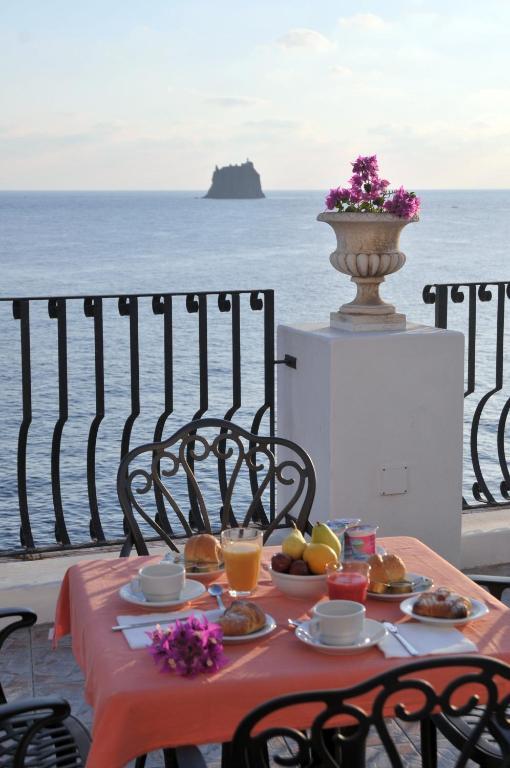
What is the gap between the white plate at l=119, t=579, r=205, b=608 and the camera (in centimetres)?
263

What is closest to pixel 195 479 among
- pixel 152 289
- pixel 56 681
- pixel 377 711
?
pixel 56 681

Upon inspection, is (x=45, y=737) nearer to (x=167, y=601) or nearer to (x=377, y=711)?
(x=167, y=601)

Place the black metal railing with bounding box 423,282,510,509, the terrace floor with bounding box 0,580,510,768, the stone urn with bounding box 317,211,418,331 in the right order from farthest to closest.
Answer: the black metal railing with bounding box 423,282,510,509
the stone urn with bounding box 317,211,418,331
the terrace floor with bounding box 0,580,510,768

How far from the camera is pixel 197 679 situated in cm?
224

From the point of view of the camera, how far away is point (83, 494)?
40.8 feet

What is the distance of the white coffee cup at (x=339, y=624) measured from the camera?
7.80ft

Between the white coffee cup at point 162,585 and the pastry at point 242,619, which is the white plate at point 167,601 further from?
the pastry at point 242,619

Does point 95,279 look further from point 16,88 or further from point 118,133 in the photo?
point 118,133

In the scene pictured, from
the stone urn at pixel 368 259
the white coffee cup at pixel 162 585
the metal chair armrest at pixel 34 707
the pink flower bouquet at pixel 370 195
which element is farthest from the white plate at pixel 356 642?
the pink flower bouquet at pixel 370 195

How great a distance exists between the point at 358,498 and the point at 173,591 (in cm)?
195

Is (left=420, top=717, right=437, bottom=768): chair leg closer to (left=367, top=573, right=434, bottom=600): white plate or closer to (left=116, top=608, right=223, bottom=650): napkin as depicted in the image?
(left=367, top=573, right=434, bottom=600): white plate

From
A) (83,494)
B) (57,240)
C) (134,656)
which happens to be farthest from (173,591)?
(57,240)

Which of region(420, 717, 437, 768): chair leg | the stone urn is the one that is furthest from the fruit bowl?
the stone urn

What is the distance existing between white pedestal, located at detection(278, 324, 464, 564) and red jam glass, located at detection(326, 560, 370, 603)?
70.5 inches
